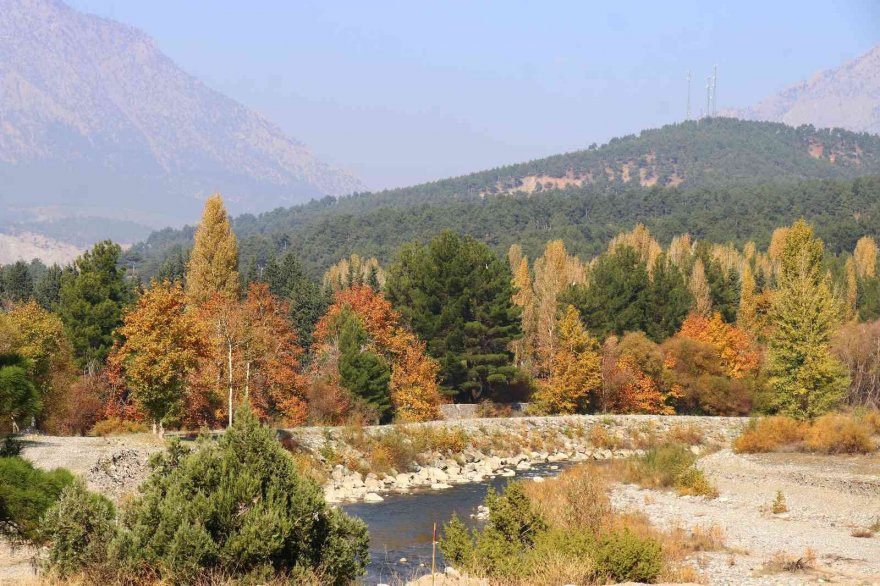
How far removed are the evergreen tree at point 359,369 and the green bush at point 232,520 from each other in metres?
37.7

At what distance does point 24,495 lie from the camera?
12141 millimetres

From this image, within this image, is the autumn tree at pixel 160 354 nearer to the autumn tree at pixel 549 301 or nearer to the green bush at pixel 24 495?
the green bush at pixel 24 495

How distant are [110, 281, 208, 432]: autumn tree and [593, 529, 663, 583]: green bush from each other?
2374cm

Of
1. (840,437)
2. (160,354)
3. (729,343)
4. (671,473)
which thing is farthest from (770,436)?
(160,354)

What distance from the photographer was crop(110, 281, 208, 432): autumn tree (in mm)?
36188

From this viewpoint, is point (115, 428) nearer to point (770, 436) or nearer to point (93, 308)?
point (93, 308)

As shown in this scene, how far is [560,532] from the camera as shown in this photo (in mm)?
17266

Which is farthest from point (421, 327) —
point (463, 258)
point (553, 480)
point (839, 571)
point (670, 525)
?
point (839, 571)

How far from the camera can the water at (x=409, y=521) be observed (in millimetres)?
24062

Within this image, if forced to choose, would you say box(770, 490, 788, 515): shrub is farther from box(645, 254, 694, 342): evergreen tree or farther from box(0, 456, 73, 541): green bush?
box(645, 254, 694, 342): evergreen tree

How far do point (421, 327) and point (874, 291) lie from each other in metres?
46.8

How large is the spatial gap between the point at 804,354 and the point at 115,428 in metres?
36.0

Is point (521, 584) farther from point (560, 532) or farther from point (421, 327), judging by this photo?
point (421, 327)

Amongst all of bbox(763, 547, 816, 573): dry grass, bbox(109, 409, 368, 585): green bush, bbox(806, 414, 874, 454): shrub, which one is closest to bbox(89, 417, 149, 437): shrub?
bbox(763, 547, 816, 573): dry grass
